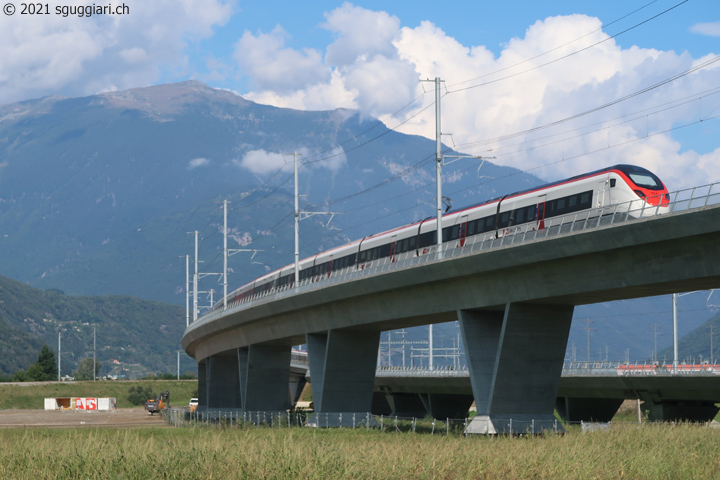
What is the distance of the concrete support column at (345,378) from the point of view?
59.0 meters

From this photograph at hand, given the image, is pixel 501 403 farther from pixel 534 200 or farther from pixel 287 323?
pixel 287 323

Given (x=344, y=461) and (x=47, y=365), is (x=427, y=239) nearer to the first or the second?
(x=344, y=461)

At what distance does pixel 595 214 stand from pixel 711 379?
68.2ft

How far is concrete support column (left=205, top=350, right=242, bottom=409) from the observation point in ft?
306

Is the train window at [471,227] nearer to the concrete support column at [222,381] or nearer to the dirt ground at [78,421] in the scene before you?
the dirt ground at [78,421]

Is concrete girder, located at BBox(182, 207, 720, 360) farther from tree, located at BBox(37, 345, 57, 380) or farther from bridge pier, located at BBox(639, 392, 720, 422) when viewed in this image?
tree, located at BBox(37, 345, 57, 380)

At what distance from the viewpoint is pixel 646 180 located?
147 feet

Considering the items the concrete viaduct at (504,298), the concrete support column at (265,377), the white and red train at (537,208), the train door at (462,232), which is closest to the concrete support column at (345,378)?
the concrete viaduct at (504,298)

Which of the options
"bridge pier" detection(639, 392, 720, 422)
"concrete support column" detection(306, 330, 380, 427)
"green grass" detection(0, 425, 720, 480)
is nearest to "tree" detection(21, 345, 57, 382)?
"concrete support column" detection(306, 330, 380, 427)

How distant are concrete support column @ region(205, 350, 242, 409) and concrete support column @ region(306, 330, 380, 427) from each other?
34.2 meters

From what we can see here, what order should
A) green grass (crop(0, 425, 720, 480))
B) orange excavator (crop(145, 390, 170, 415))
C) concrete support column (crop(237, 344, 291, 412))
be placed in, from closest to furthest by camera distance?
green grass (crop(0, 425, 720, 480))
concrete support column (crop(237, 344, 291, 412))
orange excavator (crop(145, 390, 170, 415))

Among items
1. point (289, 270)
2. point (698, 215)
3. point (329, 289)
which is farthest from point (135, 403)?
point (698, 215)

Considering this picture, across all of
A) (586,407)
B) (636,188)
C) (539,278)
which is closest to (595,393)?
(586,407)

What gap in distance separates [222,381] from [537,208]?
5536 cm
